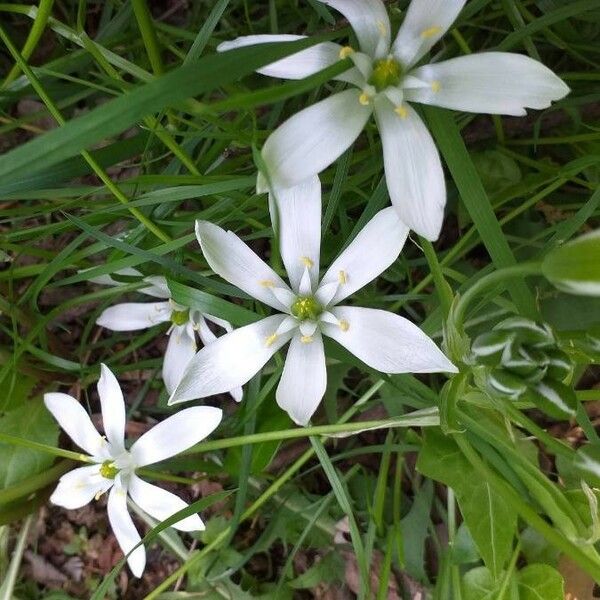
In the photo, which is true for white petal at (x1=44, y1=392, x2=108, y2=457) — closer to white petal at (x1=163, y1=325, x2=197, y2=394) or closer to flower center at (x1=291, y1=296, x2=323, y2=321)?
white petal at (x1=163, y1=325, x2=197, y2=394)

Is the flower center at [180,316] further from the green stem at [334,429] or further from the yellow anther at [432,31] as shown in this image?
the yellow anther at [432,31]

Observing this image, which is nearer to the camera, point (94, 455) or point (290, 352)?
point (290, 352)

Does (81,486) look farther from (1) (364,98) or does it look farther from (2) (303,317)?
(1) (364,98)

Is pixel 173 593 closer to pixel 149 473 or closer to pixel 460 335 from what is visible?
pixel 149 473

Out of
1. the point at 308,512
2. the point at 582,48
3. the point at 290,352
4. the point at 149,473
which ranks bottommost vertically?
the point at 308,512

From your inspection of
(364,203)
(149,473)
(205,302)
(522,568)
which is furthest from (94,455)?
(522,568)

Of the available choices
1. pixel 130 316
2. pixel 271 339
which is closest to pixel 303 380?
pixel 271 339

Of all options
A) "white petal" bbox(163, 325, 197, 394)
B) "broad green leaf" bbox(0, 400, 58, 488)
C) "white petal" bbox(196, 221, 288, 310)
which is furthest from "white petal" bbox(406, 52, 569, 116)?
"broad green leaf" bbox(0, 400, 58, 488)
